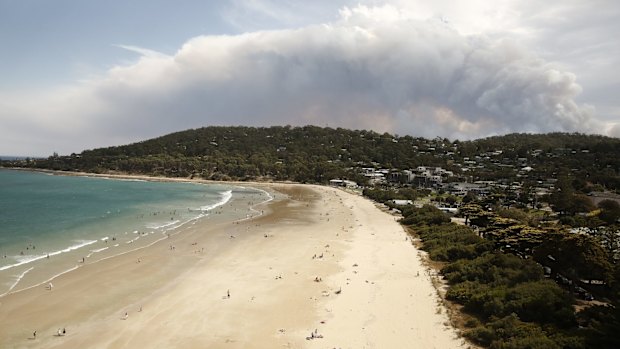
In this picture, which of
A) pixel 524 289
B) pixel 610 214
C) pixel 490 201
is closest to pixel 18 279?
pixel 524 289

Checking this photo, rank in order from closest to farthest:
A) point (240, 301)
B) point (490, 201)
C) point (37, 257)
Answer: point (240, 301) < point (37, 257) < point (490, 201)

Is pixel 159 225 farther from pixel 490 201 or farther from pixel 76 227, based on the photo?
pixel 490 201

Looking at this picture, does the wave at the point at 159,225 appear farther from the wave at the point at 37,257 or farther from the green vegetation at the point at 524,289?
the green vegetation at the point at 524,289

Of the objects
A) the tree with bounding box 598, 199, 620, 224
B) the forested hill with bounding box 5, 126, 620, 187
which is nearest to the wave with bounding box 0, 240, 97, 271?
the tree with bounding box 598, 199, 620, 224

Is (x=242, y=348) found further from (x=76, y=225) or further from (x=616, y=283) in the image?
(x=76, y=225)

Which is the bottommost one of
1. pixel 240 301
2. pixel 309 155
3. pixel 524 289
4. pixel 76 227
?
pixel 240 301

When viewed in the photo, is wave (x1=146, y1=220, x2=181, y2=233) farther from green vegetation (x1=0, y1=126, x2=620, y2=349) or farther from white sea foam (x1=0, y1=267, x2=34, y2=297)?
green vegetation (x1=0, y1=126, x2=620, y2=349)
